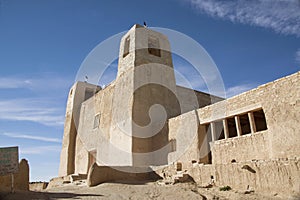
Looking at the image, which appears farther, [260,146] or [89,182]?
[89,182]

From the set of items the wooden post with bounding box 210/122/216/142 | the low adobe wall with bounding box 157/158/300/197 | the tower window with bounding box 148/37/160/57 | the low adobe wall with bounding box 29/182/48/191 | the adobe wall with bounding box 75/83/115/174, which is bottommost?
the low adobe wall with bounding box 29/182/48/191

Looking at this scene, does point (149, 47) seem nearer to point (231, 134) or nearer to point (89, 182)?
point (231, 134)

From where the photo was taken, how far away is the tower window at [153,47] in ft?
57.4

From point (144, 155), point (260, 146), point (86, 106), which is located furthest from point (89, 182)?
point (86, 106)

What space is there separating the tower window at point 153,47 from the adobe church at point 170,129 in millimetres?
65

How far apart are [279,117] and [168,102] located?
Answer: 7.80m

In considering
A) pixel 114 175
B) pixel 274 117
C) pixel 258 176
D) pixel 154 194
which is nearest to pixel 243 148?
pixel 274 117

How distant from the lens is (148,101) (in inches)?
607

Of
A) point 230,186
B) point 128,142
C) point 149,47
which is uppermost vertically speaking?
point 149,47

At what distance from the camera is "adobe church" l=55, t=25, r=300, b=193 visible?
8703mm

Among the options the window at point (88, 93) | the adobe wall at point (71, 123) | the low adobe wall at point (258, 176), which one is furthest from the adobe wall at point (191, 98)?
the window at point (88, 93)

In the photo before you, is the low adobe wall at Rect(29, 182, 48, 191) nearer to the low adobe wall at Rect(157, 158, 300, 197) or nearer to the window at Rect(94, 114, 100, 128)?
the window at Rect(94, 114, 100, 128)

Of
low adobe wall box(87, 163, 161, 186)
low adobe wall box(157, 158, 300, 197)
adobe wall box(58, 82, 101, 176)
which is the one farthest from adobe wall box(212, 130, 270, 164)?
adobe wall box(58, 82, 101, 176)

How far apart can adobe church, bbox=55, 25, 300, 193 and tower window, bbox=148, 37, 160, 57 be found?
0.21ft
